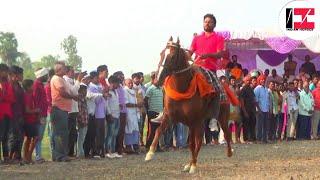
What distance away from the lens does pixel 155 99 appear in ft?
52.4

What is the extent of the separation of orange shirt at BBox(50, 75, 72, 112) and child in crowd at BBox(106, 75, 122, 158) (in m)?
1.63

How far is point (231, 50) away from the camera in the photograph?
80.3ft

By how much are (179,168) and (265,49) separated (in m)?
14.5

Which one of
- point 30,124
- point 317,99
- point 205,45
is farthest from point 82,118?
point 317,99

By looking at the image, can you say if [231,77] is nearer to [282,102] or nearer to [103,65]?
[282,102]

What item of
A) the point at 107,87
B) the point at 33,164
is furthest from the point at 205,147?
the point at 33,164

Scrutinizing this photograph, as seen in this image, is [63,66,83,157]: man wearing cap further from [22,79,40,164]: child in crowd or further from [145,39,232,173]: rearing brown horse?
[145,39,232,173]: rearing brown horse

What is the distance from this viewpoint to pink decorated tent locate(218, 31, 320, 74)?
22.8 meters

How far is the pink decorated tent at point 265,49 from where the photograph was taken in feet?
74.8

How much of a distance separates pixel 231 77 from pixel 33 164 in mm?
9053

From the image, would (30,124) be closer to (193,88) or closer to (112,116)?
(112,116)

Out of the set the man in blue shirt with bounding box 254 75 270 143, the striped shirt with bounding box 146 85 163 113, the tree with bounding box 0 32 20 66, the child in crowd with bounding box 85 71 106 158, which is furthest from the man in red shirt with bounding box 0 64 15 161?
the tree with bounding box 0 32 20 66

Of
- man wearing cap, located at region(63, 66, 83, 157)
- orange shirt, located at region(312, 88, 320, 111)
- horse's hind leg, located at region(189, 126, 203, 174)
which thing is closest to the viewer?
horse's hind leg, located at region(189, 126, 203, 174)

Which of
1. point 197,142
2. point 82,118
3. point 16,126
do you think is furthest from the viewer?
point 82,118
